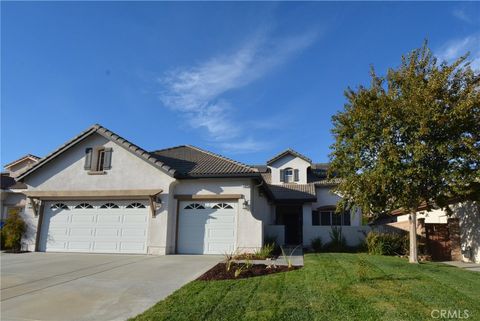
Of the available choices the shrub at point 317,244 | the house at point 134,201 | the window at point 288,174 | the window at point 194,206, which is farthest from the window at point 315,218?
the window at point 194,206

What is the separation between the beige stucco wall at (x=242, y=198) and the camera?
607 inches

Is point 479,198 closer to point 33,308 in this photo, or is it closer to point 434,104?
point 434,104

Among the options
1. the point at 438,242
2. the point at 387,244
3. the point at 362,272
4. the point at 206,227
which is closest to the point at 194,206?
the point at 206,227

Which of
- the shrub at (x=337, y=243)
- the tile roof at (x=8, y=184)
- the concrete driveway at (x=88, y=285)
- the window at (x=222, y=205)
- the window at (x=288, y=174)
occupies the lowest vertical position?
the concrete driveway at (x=88, y=285)

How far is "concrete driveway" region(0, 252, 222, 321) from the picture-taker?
268 inches

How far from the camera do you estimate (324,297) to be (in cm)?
723

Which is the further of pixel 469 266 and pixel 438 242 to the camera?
pixel 438 242

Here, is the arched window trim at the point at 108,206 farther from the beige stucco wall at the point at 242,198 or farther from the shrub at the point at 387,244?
the shrub at the point at 387,244

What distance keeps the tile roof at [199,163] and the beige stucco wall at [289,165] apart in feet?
29.8

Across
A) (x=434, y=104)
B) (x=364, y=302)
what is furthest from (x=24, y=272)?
(x=434, y=104)

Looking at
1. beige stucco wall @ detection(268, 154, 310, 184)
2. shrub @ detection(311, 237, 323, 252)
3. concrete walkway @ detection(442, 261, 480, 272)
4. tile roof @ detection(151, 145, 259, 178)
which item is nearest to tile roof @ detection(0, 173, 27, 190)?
tile roof @ detection(151, 145, 259, 178)

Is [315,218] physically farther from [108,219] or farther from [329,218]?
[108,219]

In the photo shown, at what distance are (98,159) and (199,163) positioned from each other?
5.20m

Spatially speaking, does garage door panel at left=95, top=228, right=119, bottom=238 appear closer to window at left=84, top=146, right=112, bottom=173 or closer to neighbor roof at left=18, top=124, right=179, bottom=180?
window at left=84, top=146, right=112, bottom=173
